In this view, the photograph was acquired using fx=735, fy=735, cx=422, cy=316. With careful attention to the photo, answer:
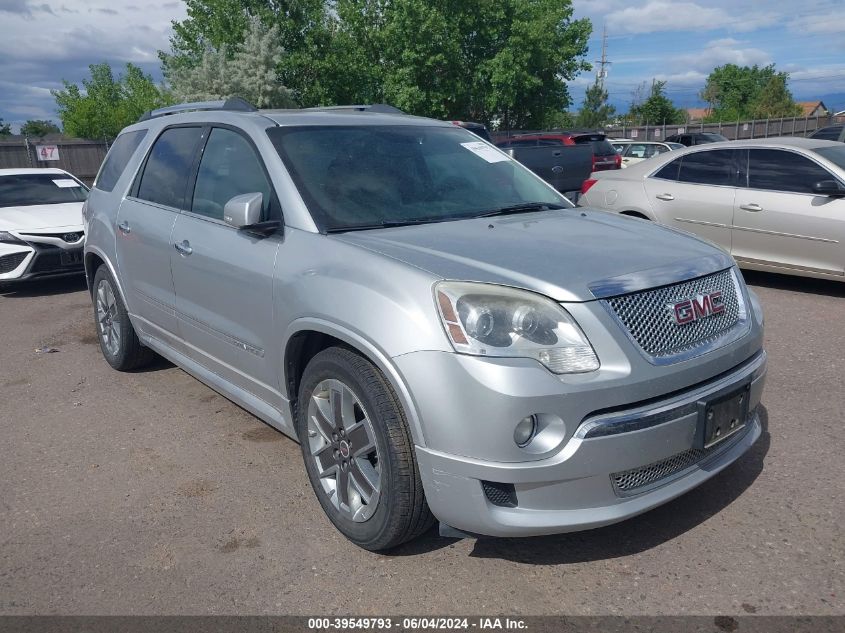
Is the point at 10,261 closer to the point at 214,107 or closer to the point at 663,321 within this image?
the point at 214,107

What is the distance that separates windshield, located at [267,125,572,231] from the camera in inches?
137

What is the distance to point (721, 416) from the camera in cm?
287

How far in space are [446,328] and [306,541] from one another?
126 centimetres

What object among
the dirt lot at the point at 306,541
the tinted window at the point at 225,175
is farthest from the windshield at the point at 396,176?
the dirt lot at the point at 306,541

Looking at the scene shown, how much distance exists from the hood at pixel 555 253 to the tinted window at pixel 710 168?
4823 mm

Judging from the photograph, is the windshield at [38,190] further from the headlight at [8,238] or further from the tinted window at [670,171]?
the tinted window at [670,171]

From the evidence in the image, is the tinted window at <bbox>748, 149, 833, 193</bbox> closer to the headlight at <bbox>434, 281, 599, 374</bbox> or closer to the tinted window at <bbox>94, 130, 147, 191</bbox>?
the headlight at <bbox>434, 281, 599, 374</bbox>

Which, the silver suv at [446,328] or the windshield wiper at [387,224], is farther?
the windshield wiper at [387,224]

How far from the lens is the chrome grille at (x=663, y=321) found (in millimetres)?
2682

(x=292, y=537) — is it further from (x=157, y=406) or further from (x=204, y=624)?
(x=157, y=406)

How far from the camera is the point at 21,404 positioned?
200 inches

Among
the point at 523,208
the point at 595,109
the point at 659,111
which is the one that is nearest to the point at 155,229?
the point at 523,208

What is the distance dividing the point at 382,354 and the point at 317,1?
39.7 metres

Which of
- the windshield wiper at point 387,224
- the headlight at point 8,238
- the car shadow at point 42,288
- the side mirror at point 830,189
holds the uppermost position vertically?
the windshield wiper at point 387,224
